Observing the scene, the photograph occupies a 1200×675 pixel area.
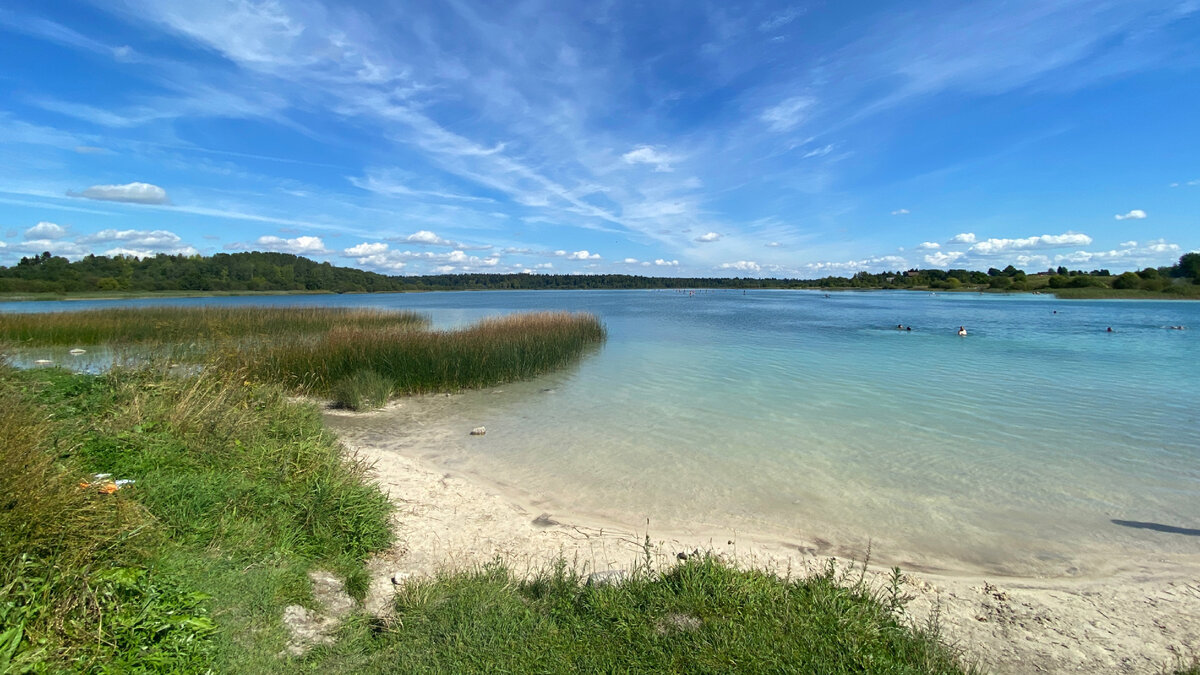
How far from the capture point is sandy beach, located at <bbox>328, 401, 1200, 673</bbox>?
344 cm

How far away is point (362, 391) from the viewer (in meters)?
10.9

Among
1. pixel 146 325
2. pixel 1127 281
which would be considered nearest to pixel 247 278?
pixel 146 325

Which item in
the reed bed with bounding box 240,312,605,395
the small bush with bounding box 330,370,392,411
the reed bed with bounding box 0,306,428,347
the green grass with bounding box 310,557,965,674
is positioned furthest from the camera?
the reed bed with bounding box 0,306,428,347

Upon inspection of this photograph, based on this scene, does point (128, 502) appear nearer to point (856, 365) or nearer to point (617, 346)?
point (856, 365)

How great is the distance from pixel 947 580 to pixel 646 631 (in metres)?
3.04

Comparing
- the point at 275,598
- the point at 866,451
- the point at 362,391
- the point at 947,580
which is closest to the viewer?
the point at 275,598

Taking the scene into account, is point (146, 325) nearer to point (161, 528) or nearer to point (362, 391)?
point (362, 391)

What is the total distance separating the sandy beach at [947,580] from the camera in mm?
3443

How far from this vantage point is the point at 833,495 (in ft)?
21.0

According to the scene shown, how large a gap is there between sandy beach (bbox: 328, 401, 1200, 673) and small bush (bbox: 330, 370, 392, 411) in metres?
4.99

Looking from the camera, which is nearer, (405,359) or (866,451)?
(866,451)

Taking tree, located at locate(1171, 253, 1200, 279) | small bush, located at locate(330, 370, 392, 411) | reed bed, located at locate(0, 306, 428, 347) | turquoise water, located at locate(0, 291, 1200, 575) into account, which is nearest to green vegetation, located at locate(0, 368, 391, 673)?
turquoise water, located at locate(0, 291, 1200, 575)

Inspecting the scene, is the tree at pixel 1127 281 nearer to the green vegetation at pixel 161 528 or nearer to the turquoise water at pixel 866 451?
the turquoise water at pixel 866 451

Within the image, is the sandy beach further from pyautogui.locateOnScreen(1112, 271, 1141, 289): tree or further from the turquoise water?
pyautogui.locateOnScreen(1112, 271, 1141, 289): tree
